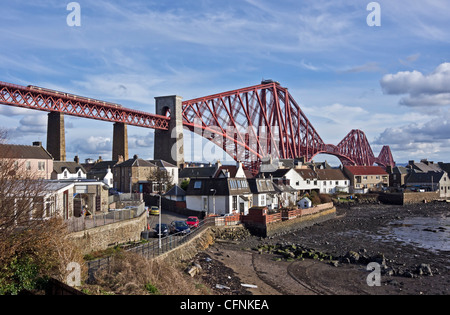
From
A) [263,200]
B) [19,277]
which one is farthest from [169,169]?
[19,277]

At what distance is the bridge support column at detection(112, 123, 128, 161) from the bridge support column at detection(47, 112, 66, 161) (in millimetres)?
14148

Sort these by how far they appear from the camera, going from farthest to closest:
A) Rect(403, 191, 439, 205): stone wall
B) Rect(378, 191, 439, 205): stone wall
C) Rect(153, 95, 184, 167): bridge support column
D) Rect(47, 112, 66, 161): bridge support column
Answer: Rect(153, 95, 184, 167): bridge support column
Rect(403, 191, 439, 205): stone wall
Rect(378, 191, 439, 205): stone wall
Rect(47, 112, 66, 161): bridge support column

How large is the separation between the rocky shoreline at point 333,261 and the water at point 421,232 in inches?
16.0

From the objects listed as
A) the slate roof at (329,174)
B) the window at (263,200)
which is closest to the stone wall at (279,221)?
the window at (263,200)

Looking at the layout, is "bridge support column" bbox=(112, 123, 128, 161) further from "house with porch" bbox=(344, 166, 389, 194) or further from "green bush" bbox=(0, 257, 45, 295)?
"green bush" bbox=(0, 257, 45, 295)

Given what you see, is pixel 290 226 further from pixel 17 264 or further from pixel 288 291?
pixel 17 264

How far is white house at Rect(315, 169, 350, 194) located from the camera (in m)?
84.3

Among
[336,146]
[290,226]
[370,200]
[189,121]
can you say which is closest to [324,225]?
[290,226]

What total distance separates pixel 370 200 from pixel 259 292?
65.5 meters

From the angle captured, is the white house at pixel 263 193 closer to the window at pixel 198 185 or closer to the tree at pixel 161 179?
the window at pixel 198 185

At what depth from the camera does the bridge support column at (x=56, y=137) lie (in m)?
57.5

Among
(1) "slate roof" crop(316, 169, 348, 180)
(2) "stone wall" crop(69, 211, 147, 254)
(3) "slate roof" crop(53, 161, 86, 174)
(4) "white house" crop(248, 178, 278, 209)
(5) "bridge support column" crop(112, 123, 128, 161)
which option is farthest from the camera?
(1) "slate roof" crop(316, 169, 348, 180)

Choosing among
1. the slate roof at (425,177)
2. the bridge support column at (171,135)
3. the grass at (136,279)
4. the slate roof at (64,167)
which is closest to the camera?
the grass at (136,279)

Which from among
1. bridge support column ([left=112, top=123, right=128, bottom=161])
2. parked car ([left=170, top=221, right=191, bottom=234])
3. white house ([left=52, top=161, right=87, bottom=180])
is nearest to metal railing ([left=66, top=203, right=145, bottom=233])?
parked car ([left=170, top=221, right=191, bottom=234])
